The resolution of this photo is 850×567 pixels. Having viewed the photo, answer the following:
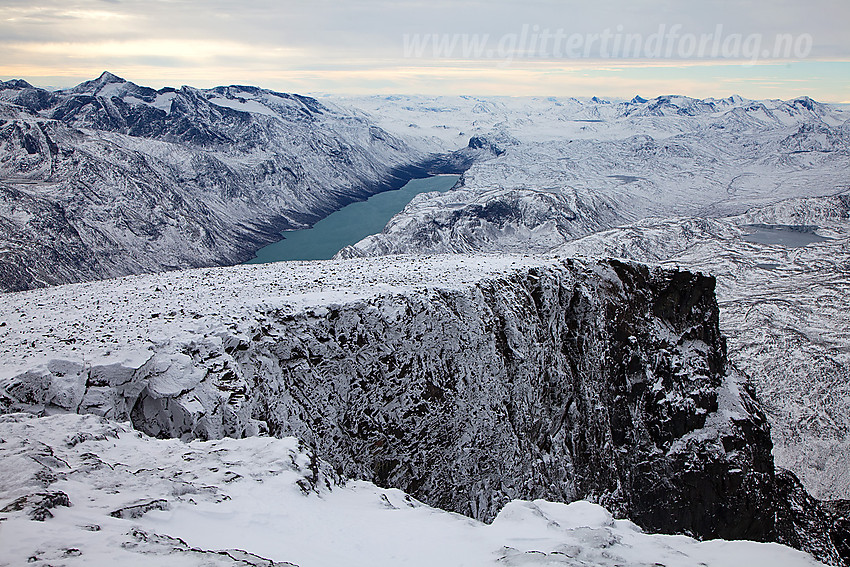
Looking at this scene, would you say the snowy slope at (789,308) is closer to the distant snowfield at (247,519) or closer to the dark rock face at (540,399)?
the dark rock face at (540,399)

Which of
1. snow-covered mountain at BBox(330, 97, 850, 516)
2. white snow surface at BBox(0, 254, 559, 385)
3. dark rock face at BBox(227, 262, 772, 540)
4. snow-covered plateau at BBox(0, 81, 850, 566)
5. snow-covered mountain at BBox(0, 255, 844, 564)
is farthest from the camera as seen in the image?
snow-covered mountain at BBox(330, 97, 850, 516)

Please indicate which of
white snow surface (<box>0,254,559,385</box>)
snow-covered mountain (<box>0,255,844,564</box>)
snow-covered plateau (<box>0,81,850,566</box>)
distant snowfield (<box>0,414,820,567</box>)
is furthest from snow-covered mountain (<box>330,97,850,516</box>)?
Answer: distant snowfield (<box>0,414,820,567</box>)

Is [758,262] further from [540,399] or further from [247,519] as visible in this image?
[247,519]

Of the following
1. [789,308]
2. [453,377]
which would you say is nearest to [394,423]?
[453,377]

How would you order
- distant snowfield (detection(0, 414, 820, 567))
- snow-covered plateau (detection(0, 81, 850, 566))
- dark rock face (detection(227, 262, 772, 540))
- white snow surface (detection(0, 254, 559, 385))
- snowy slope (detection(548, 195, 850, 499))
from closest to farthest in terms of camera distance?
distant snowfield (detection(0, 414, 820, 567))
snow-covered plateau (detection(0, 81, 850, 566))
white snow surface (detection(0, 254, 559, 385))
dark rock face (detection(227, 262, 772, 540))
snowy slope (detection(548, 195, 850, 499))

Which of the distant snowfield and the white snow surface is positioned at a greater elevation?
the white snow surface

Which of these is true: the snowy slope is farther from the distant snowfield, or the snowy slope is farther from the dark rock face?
the distant snowfield

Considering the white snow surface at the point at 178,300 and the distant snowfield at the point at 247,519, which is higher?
the white snow surface at the point at 178,300

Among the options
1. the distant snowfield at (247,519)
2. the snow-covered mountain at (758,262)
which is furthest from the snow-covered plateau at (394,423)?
the snow-covered mountain at (758,262)
